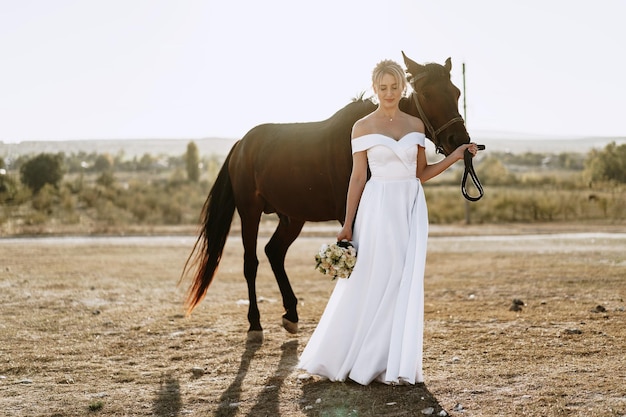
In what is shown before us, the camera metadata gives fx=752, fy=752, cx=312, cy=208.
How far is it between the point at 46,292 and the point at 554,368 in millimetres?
8167

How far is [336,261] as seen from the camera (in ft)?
17.9

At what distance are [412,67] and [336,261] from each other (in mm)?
1938

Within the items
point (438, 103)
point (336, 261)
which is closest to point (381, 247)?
point (336, 261)

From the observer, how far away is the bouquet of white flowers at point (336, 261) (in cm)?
543

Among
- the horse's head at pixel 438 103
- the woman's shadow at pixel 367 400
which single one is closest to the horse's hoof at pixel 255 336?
the woman's shadow at pixel 367 400

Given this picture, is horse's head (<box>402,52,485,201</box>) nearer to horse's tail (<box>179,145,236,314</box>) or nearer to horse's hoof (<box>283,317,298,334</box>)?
horse's hoof (<box>283,317,298,334</box>)

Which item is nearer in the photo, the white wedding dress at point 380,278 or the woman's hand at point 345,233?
the white wedding dress at point 380,278

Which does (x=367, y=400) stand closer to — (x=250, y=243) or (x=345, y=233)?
(x=345, y=233)

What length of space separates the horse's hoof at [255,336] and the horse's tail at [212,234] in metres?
0.74

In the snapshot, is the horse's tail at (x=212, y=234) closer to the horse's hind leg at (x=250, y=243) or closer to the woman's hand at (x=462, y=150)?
the horse's hind leg at (x=250, y=243)

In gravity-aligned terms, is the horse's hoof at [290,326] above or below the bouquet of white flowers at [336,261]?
below

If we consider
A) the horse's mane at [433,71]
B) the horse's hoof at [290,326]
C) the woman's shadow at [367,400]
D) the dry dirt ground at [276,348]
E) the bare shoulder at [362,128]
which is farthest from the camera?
the horse's hoof at [290,326]

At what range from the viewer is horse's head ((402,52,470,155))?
604 cm

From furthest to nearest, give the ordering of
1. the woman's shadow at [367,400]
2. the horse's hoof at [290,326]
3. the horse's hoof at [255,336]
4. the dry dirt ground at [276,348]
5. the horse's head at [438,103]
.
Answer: the horse's hoof at [290,326] < the horse's hoof at [255,336] < the horse's head at [438,103] < the dry dirt ground at [276,348] < the woman's shadow at [367,400]
